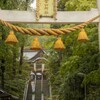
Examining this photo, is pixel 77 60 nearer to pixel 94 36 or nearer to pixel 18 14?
pixel 94 36

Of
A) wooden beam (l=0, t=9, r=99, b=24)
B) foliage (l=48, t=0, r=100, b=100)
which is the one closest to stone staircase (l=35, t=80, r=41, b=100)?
foliage (l=48, t=0, r=100, b=100)

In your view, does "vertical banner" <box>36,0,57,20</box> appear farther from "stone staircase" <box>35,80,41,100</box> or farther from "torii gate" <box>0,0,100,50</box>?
"stone staircase" <box>35,80,41,100</box>

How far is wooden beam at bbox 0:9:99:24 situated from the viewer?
7797mm

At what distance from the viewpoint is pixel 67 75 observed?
1571 centimetres


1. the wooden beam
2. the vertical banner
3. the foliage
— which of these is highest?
the vertical banner

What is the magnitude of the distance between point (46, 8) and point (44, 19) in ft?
0.89

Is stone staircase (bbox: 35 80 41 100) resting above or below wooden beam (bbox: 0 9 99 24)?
below

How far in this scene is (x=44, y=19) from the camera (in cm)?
775

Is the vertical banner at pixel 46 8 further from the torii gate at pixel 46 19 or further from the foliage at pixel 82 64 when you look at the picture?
the foliage at pixel 82 64

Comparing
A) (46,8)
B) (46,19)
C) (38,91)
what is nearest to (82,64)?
(46,19)

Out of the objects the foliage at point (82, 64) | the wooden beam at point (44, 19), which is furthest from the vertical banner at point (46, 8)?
the foliage at point (82, 64)

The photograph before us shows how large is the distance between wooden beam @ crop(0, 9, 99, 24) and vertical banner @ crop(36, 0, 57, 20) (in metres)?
0.10

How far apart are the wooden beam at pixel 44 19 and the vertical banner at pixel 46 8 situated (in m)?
0.10

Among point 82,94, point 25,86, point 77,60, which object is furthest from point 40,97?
point 77,60
